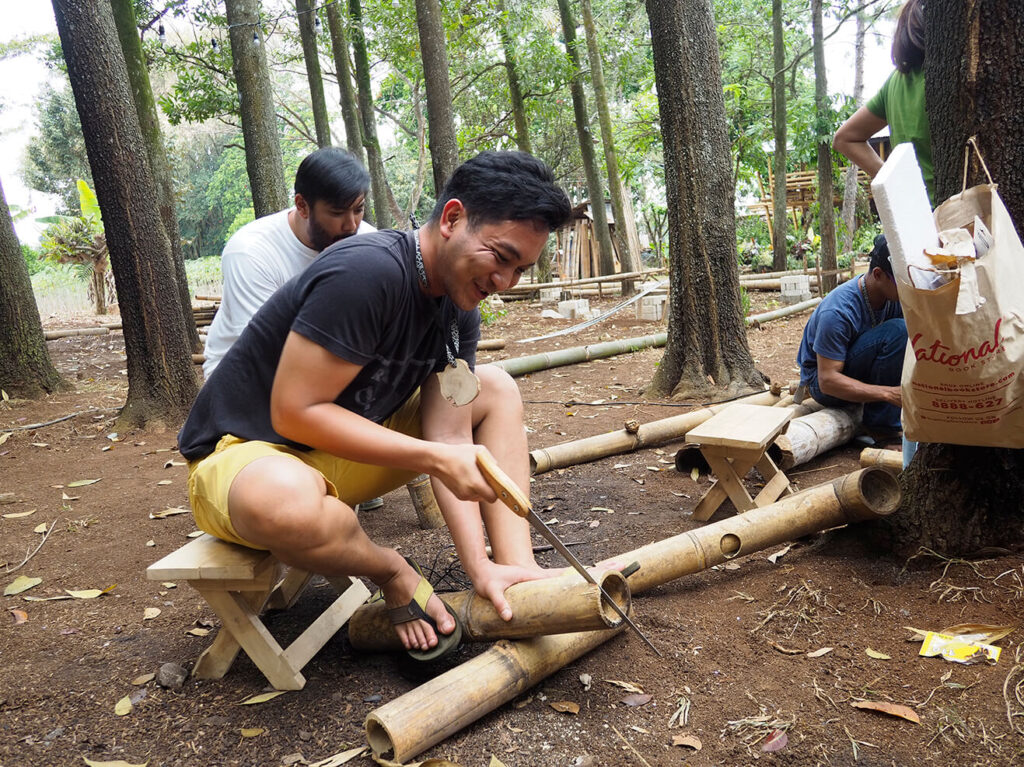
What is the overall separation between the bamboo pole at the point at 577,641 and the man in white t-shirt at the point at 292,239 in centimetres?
163

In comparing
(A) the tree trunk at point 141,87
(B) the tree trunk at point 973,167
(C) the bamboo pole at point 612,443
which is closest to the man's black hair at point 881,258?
(C) the bamboo pole at point 612,443

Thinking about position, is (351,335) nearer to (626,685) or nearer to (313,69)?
(626,685)

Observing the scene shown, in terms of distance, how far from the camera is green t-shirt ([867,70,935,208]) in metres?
2.57

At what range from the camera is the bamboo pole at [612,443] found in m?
4.02

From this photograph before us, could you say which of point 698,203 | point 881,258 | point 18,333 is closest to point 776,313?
point 698,203

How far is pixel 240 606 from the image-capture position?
2084 mm

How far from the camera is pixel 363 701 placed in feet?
6.78

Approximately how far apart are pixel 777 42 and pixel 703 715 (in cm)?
1383

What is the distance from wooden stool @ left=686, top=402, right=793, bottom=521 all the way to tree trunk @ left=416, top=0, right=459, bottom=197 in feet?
18.3

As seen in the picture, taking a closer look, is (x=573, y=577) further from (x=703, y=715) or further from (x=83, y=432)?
(x=83, y=432)

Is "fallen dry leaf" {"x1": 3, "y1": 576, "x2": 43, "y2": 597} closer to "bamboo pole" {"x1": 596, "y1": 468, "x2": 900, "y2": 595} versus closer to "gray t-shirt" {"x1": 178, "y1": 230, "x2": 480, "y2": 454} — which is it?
"gray t-shirt" {"x1": 178, "y1": 230, "x2": 480, "y2": 454}

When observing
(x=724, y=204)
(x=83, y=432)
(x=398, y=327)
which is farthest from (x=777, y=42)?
(x=398, y=327)

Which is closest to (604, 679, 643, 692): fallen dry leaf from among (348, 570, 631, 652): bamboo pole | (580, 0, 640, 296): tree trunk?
(348, 570, 631, 652): bamboo pole

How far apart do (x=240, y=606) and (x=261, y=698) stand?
26 centimetres
